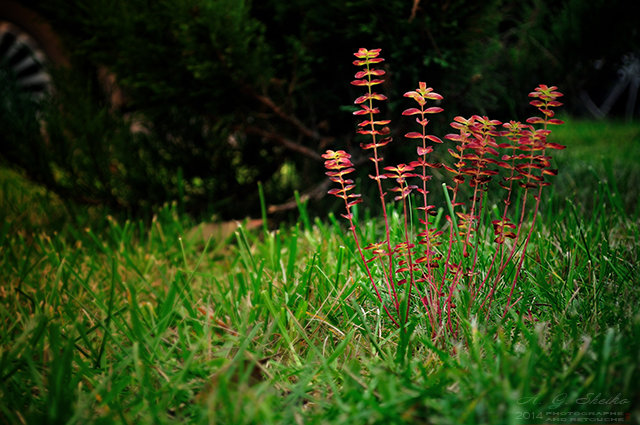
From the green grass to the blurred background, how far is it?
610 mm

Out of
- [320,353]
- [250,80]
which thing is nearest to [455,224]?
[320,353]

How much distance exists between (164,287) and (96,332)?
0.33 metres

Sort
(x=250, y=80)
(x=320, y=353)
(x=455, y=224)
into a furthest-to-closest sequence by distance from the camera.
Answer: (x=250, y=80), (x=455, y=224), (x=320, y=353)

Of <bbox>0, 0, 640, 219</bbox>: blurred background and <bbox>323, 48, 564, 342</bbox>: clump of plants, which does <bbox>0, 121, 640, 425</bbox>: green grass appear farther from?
<bbox>0, 0, 640, 219</bbox>: blurred background

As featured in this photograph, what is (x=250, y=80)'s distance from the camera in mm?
2111

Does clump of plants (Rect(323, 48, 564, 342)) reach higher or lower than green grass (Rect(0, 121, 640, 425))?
higher

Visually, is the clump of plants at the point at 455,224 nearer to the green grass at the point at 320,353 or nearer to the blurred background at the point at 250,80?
Result: the green grass at the point at 320,353

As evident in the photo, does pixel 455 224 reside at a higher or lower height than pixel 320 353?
higher

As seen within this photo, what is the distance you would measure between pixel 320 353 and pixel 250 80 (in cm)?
142

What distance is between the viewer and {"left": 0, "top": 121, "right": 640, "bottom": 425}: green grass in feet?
2.92

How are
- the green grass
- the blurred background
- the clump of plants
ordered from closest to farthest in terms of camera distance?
the green grass → the clump of plants → the blurred background

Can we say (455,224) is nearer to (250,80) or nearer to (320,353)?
(320,353)

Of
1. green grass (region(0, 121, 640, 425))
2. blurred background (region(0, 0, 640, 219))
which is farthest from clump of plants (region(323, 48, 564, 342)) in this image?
blurred background (region(0, 0, 640, 219))

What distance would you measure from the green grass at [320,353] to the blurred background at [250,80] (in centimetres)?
61
